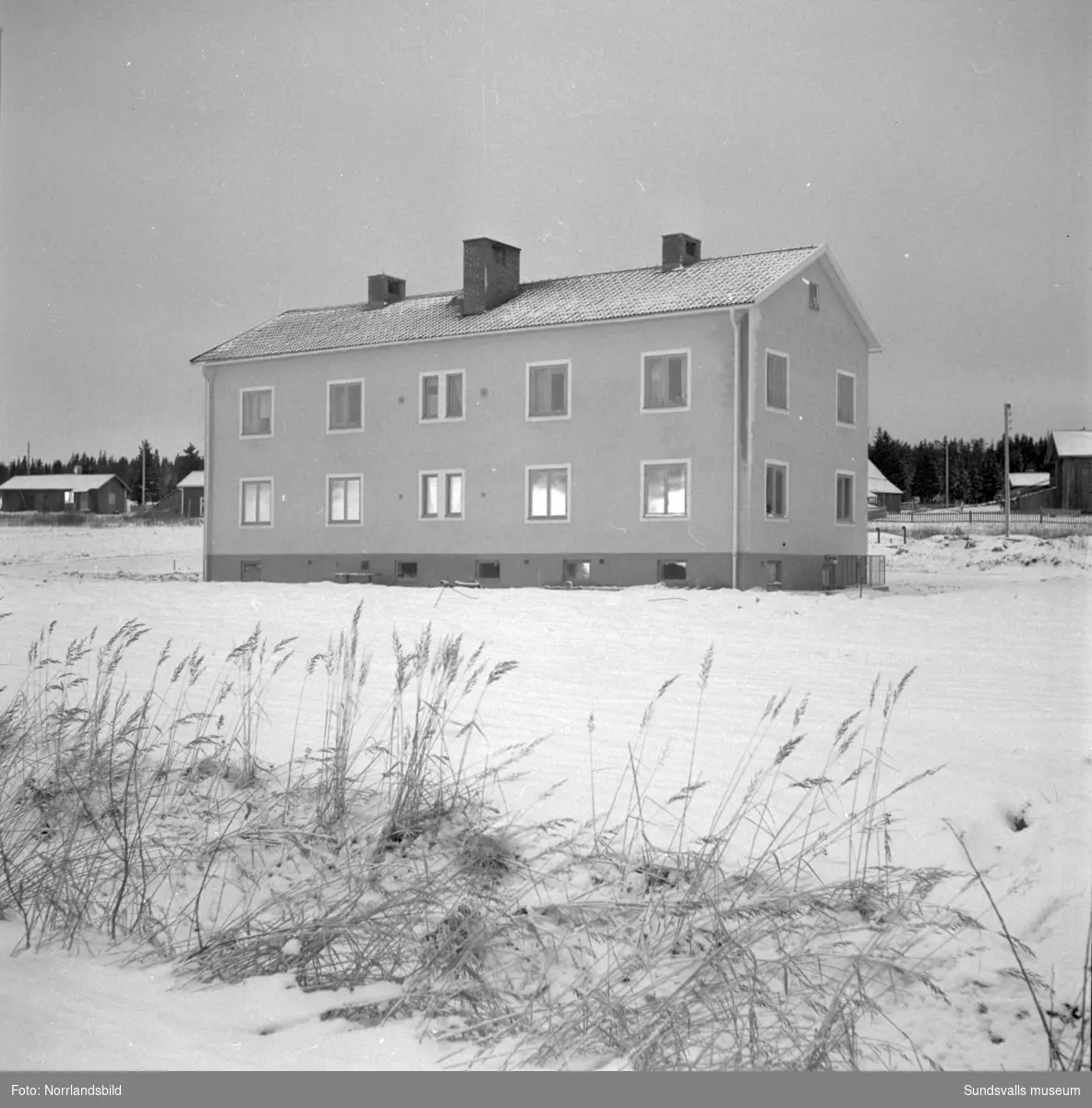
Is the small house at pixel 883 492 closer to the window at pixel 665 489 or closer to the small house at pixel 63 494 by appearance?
the small house at pixel 63 494

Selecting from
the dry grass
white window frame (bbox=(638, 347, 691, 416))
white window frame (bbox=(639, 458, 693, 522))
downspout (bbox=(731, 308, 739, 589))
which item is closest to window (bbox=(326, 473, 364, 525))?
white window frame (bbox=(639, 458, 693, 522))

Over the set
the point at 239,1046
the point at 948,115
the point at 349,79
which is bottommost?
the point at 239,1046

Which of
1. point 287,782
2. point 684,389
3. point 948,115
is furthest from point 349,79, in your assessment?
point 684,389

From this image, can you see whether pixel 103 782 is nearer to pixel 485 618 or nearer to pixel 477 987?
pixel 477 987

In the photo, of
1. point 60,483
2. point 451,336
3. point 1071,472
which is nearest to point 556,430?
point 451,336

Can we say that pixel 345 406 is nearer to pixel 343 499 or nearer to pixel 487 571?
pixel 343 499

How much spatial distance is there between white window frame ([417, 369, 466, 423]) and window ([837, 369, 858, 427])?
26.6 feet

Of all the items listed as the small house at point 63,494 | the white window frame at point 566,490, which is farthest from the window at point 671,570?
the small house at point 63,494

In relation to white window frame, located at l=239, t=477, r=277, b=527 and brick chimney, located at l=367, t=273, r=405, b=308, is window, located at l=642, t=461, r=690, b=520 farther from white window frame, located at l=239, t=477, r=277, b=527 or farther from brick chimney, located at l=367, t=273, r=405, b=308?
white window frame, located at l=239, t=477, r=277, b=527

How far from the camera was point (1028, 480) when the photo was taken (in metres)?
60.1

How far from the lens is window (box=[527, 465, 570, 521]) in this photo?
22031 millimetres

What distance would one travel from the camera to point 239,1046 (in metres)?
3.43

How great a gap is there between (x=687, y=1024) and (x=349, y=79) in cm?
573

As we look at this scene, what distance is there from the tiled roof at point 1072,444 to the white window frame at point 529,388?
26789 mm
